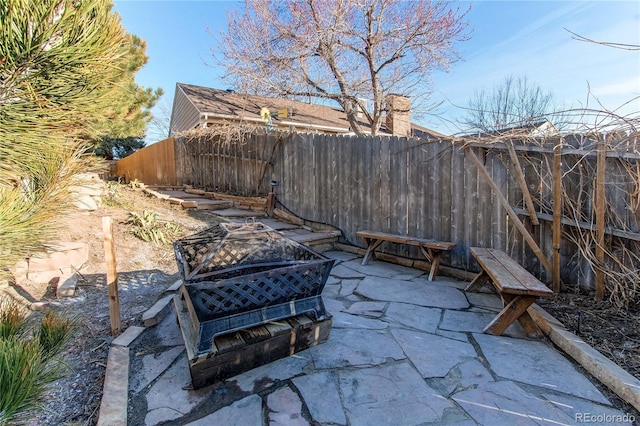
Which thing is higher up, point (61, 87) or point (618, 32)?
point (618, 32)

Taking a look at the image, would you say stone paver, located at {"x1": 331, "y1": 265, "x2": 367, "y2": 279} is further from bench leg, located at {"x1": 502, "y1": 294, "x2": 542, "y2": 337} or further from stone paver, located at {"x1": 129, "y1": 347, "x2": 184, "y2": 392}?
stone paver, located at {"x1": 129, "y1": 347, "x2": 184, "y2": 392}

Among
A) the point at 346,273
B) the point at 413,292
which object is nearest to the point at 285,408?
the point at 413,292

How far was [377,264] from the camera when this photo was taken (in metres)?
4.73

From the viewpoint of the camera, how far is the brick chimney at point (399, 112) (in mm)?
9805

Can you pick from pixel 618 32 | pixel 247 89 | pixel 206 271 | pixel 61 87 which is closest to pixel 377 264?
pixel 206 271

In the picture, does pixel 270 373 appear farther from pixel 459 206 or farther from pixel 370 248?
pixel 459 206

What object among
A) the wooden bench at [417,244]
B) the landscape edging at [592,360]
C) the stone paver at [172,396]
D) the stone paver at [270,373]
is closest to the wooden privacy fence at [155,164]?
the wooden bench at [417,244]

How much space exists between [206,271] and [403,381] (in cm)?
140

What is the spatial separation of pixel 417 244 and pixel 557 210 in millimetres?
1454

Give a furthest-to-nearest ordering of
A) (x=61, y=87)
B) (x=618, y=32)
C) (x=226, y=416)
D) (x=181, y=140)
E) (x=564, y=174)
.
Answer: (x=181, y=140) < (x=564, y=174) < (x=618, y=32) < (x=226, y=416) < (x=61, y=87)

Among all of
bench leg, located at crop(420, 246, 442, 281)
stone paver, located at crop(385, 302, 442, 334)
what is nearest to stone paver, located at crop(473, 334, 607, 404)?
stone paver, located at crop(385, 302, 442, 334)

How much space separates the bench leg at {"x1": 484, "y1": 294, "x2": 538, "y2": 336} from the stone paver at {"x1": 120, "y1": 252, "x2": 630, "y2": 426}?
7cm

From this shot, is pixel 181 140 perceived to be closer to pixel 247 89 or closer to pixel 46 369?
pixel 247 89

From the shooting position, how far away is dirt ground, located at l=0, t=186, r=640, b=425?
1932 millimetres
